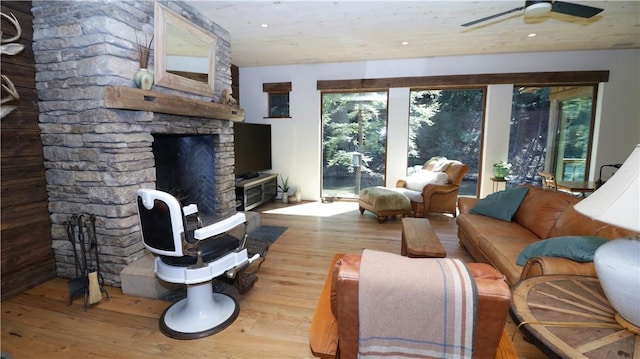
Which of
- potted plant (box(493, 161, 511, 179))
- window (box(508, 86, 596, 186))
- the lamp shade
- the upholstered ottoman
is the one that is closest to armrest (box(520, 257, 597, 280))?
the lamp shade

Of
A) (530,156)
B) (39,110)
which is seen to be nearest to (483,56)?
(530,156)

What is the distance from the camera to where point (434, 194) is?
4477 millimetres

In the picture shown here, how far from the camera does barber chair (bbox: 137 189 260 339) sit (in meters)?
1.72

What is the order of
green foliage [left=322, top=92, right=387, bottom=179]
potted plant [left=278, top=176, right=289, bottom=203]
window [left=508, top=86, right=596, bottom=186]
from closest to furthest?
window [left=508, top=86, right=596, bottom=186] < green foliage [left=322, top=92, right=387, bottom=179] < potted plant [left=278, top=176, right=289, bottom=203]

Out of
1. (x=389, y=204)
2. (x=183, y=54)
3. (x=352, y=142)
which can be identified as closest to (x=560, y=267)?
(x=389, y=204)

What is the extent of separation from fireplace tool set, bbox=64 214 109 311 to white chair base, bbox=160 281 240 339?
620 mm

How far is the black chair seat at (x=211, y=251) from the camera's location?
1.86m

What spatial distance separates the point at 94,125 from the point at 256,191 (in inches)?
116

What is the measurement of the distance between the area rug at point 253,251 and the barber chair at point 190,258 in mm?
198

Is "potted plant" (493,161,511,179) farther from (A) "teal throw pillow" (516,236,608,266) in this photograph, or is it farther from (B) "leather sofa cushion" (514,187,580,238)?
(A) "teal throw pillow" (516,236,608,266)

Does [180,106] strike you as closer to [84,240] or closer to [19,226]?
[84,240]

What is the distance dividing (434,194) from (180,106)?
11.7 ft

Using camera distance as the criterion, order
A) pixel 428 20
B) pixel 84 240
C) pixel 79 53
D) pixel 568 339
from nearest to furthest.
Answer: pixel 568 339
pixel 79 53
pixel 84 240
pixel 428 20

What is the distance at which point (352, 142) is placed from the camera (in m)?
5.72
